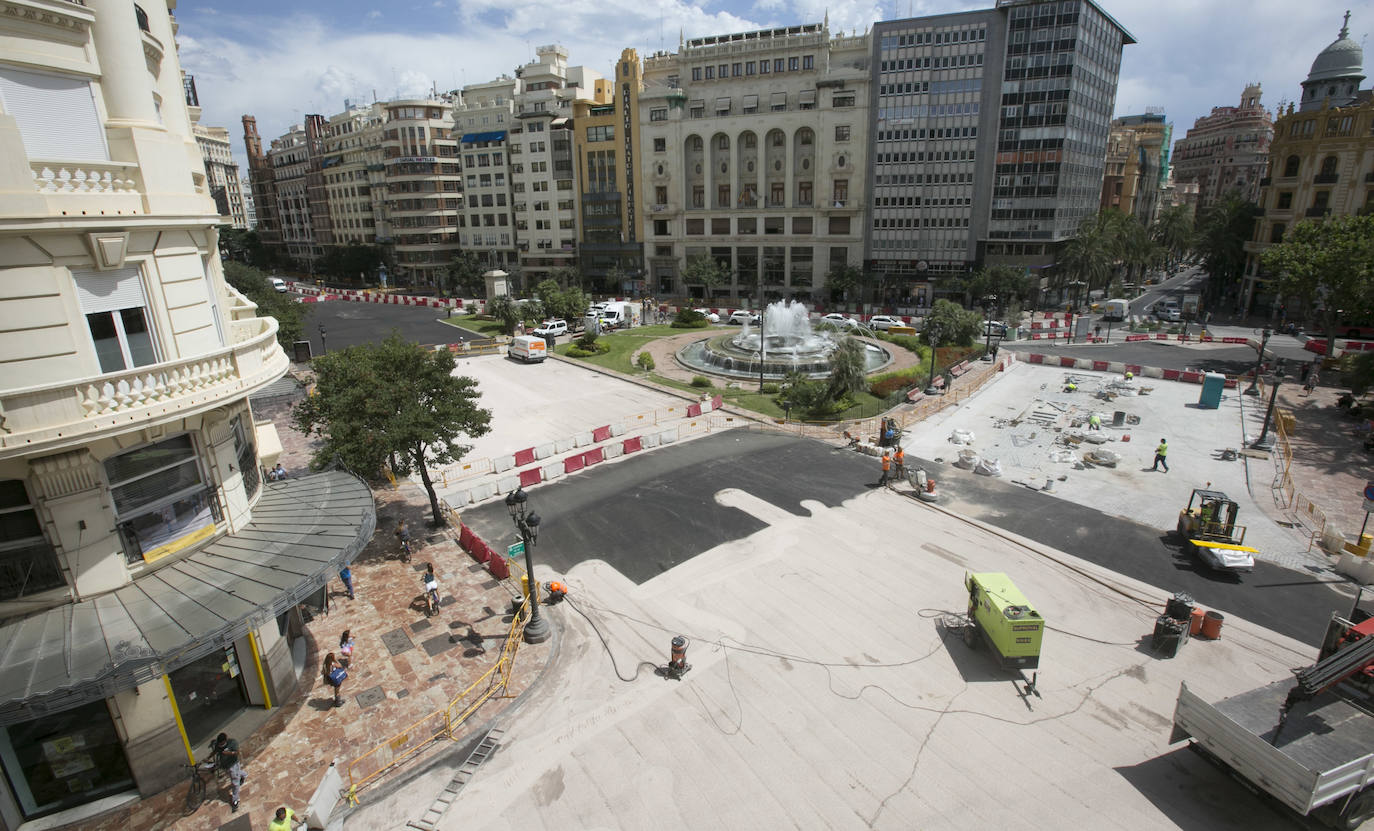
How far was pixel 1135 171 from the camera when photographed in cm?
10700

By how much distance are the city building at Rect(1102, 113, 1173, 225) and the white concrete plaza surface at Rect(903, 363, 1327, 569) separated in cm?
6751

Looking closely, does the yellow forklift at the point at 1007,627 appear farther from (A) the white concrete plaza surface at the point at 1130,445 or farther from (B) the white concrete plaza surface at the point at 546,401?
(B) the white concrete plaza surface at the point at 546,401

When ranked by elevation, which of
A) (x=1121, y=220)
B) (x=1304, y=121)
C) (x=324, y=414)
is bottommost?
(x=324, y=414)

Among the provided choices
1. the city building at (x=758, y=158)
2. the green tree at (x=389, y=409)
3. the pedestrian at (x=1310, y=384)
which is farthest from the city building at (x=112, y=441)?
the city building at (x=758, y=158)

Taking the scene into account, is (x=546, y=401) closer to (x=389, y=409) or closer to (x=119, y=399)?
(x=389, y=409)

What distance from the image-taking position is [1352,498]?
25.3 m

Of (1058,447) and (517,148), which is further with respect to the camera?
(517,148)

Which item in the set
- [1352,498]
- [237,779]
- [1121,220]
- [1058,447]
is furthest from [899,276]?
[237,779]

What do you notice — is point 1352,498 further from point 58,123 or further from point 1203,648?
point 58,123

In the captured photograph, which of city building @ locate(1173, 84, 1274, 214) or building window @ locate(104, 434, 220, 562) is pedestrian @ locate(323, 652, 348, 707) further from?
city building @ locate(1173, 84, 1274, 214)

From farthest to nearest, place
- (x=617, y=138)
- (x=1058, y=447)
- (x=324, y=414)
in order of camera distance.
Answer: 1. (x=617, y=138)
2. (x=1058, y=447)
3. (x=324, y=414)

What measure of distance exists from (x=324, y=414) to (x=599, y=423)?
15421mm

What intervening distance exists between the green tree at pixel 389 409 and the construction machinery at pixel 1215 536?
76.4 feet

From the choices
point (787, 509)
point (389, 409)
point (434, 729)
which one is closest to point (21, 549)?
point (434, 729)
